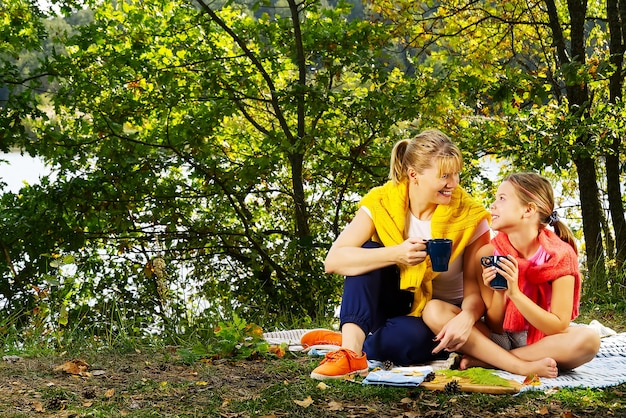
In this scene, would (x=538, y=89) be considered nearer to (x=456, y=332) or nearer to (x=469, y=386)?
(x=456, y=332)

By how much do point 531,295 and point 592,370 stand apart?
43 centimetres

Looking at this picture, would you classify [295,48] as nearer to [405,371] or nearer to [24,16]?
[24,16]

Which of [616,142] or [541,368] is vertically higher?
[616,142]

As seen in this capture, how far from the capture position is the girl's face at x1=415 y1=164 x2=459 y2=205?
11.1ft

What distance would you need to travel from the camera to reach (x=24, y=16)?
6.46m

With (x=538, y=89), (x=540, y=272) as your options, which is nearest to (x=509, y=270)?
(x=540, y=272)

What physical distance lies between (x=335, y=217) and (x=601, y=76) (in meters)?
2.44

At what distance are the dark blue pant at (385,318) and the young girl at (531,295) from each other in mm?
103

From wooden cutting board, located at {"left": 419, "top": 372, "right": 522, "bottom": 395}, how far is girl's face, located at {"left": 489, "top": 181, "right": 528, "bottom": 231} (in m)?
0.68

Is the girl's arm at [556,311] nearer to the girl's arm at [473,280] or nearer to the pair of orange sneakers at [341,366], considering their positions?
the girl's arm at [473,280]

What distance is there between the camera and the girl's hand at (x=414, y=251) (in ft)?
10.4

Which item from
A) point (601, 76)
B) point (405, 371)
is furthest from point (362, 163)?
point (405, 371)

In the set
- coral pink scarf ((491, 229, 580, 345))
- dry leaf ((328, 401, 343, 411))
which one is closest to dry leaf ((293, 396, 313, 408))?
dry leaf ((328, 401, 343, 411))

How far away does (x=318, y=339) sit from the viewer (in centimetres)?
414
